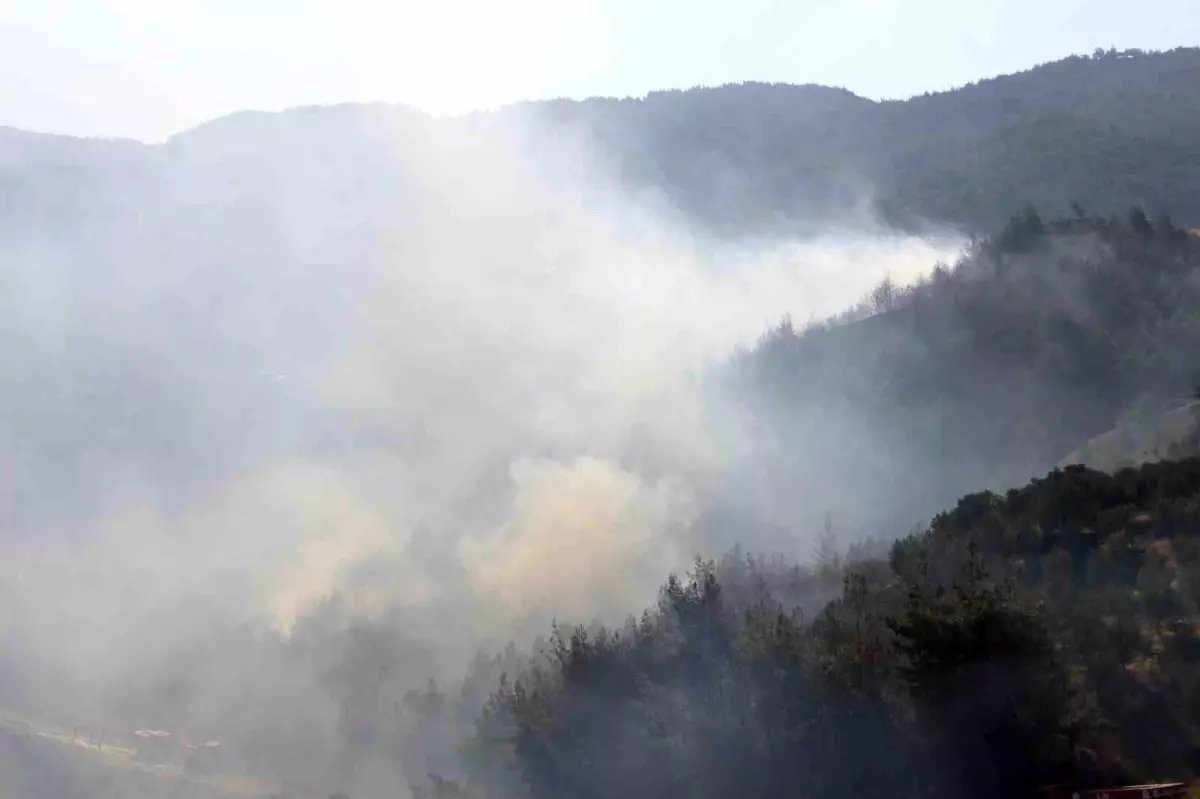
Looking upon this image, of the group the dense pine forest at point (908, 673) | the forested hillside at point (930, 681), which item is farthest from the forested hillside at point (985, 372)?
the forested hillside at point (930, 681)

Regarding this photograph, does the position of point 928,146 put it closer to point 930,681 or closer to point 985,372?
point 985,372

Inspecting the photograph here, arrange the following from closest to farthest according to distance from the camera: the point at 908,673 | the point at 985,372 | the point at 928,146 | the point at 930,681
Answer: the point at 930,681, the point at 908,673, the point at 985,372, the point at 928,146

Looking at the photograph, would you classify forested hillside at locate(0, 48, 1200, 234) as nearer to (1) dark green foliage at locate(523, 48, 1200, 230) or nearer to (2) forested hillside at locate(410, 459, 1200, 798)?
(1) dark green foliage at locate(523, 48, 1200, 230)

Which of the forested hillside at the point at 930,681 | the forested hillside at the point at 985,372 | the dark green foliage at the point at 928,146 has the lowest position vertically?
the forested hillside at the point at 930,681

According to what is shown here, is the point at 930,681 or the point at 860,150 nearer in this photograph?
the point at 930,681

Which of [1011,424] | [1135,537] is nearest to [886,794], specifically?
[1135,537]

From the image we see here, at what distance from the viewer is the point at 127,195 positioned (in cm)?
16562

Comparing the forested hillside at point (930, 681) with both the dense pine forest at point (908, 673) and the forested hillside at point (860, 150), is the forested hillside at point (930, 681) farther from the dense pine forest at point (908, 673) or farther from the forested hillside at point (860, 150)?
the forested hillside at point (860, 150)

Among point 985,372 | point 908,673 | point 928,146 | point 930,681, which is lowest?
point 930,681

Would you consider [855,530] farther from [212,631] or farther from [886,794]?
[212,631]

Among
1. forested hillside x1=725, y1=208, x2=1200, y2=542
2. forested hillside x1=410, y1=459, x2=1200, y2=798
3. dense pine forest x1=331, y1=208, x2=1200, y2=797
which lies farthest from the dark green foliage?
forested hillside x1=410, y1=459, x2=1200, y2=798

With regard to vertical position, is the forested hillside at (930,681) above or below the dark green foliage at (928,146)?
below

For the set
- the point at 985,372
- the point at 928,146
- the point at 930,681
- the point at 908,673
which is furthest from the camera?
the point at 928,146

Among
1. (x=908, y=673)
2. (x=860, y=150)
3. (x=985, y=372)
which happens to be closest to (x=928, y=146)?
(x=860, y=150)
